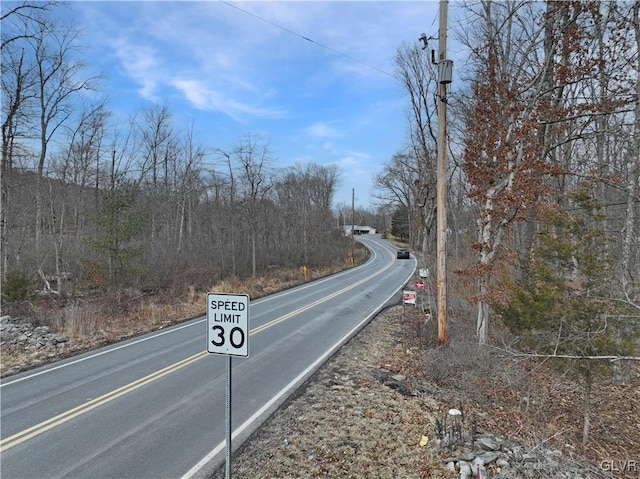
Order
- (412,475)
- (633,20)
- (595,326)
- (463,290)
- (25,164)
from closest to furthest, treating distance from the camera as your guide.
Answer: (412,475) < (595,326) < (633,20) < (463,290) < (25,164)

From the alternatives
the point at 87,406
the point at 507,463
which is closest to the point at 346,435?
the point at 507,463

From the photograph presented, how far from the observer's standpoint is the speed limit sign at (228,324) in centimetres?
388

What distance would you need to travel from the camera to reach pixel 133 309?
14.9 metres

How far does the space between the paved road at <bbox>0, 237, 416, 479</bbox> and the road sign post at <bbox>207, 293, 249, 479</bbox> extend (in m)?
1.80

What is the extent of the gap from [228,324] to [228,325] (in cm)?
1

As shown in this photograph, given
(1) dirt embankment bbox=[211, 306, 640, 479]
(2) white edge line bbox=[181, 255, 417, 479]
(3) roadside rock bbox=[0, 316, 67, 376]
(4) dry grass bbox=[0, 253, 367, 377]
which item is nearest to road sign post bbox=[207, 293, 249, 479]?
(2) white edge line bbox=[181, 255, 417, 479]

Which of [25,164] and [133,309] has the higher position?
[25,164]

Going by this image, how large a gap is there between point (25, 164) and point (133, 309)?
12.7 metres

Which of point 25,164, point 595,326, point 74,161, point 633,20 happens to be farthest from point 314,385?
point 74,161

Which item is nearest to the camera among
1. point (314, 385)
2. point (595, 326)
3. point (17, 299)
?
point (595, 326)

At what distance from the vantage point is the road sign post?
387 centimetres

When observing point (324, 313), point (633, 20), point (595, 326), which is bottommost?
point (324, 313)

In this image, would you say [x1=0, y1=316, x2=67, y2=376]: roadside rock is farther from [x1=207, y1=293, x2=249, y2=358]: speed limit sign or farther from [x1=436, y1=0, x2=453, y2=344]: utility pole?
[x1=436, y1=0, x2=453, y2=344]: utility pole

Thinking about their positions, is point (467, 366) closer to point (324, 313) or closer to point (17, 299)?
point (324, 313)
